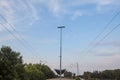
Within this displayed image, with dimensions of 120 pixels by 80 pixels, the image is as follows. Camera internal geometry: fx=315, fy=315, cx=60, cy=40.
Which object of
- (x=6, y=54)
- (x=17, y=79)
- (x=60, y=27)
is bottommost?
(x=17, y=79)

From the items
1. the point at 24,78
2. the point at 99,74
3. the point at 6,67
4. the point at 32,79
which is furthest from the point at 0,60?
the point at 99,74

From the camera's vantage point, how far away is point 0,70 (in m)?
45.5

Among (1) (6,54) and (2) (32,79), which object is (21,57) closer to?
(1) (6,54)

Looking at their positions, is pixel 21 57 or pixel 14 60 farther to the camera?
pixel 21 57

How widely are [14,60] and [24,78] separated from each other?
25.3 feet

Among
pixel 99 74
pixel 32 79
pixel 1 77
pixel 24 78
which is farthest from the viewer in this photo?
pixel 99 74

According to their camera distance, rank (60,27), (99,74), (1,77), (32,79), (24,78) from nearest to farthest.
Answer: (1,77) → (60,27) → (24,78) → (32,79) → (99,74)

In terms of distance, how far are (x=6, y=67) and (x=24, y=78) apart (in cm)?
891

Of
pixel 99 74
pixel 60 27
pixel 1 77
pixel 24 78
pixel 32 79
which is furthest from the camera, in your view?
pixel 99 74

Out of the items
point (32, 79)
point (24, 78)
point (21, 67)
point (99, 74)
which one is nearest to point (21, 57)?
point (21, 67)

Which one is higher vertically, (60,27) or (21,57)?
(60,27)

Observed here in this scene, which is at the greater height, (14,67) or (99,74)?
(99,74)

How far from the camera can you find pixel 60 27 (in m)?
50.2

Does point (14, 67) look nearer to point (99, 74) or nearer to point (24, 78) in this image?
point (24, 78)
